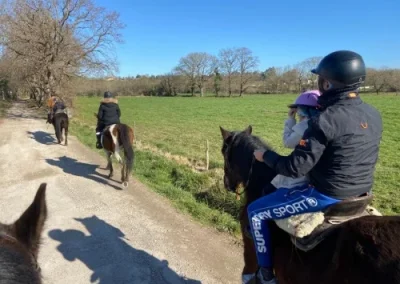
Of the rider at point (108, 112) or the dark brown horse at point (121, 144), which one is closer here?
the dark brown horse at point (121, 144)

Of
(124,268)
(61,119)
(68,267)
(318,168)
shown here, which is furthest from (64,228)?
(61,119)

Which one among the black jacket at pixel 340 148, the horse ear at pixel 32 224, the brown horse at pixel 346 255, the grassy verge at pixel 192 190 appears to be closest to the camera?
the horse ear at pixel 32 224

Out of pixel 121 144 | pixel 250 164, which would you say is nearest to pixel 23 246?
pixel 250 164

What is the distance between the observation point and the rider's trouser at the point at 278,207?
264cm

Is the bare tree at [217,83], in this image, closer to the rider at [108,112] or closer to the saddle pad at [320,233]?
the rider at [108,112]

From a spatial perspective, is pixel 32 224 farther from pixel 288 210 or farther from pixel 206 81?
pixel 206 81

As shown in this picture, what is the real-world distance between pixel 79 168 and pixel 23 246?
364 inches

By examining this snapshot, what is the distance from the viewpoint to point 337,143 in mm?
2418

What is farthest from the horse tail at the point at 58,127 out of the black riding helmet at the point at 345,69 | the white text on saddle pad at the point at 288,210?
the black riding helmet at the point at 345,69

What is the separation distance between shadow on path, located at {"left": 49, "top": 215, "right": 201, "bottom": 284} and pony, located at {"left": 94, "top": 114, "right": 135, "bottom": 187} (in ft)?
8.61

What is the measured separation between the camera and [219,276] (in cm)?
454

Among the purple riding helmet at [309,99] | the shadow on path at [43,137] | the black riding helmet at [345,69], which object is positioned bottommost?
the shadow on path at [43,137]

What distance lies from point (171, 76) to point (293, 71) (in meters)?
35.3

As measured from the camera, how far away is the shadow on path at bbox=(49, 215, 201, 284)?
4.51 metres
